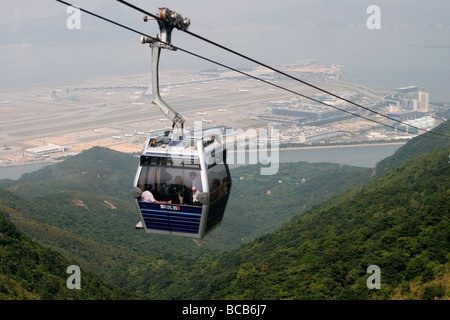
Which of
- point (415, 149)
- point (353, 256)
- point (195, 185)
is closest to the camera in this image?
point (195, 185)

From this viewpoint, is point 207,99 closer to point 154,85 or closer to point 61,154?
point 61,154

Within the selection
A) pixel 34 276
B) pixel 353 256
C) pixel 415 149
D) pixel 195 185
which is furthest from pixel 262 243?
pixel 415 149

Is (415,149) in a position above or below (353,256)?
below

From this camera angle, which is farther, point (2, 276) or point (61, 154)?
point (61, 154)

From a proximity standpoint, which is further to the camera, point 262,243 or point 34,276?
point 262,243

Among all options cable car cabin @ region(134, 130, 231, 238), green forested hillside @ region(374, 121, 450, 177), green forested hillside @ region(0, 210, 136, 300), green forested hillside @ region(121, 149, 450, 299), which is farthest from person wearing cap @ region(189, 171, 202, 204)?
green forested hillside @ region(374, 121, 450, 177)

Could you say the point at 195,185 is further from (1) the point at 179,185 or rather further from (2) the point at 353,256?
(2) the point at 353,256

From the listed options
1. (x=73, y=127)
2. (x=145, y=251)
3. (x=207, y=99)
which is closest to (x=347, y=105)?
(x=207, y=99)
